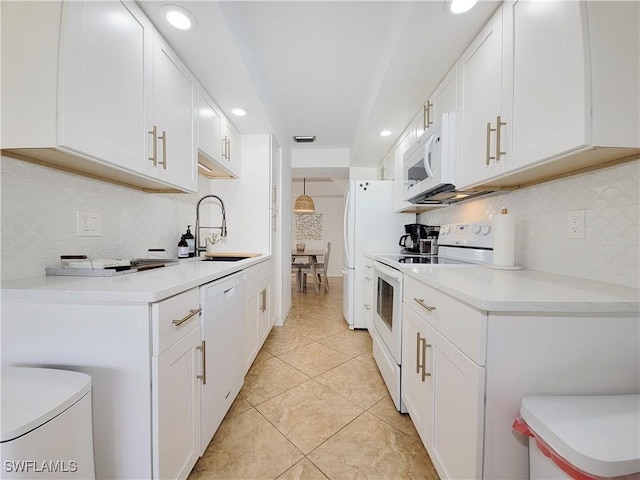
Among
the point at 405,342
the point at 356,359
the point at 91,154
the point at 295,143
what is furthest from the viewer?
the point at 295,143

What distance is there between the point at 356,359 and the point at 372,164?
290 cm

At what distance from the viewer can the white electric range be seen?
5.30 feet

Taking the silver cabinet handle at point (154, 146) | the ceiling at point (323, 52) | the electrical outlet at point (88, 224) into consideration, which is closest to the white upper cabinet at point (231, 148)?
the ceiling at point (323, 52)

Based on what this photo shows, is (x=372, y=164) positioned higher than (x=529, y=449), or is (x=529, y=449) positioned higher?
(x=372, y=164)

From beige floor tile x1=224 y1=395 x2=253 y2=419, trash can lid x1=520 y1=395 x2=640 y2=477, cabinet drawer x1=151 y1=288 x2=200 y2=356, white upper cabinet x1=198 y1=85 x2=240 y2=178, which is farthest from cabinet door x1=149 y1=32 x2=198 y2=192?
trash can lid x1=520 y1=395 x2=640 y2=477

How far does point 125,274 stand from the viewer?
1202 millimetres

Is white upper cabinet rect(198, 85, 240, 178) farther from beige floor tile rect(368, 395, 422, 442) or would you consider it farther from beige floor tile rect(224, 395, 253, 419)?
beige floor tile rect(368, 395, 422, 442)

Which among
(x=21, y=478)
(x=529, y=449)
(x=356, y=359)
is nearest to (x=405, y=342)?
(x=529, y=449)

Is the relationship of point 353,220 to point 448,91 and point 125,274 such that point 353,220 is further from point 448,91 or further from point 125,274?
point 125,274

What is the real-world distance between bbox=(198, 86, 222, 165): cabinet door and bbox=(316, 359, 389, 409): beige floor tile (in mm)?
1931

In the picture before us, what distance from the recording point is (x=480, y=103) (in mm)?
1392

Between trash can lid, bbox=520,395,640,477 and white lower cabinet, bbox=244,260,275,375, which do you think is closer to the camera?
trash can lid, bbox=520,395,640,477

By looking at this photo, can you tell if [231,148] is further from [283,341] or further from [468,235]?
[468,235]

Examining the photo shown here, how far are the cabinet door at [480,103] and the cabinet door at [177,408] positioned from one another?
161 centimetres
